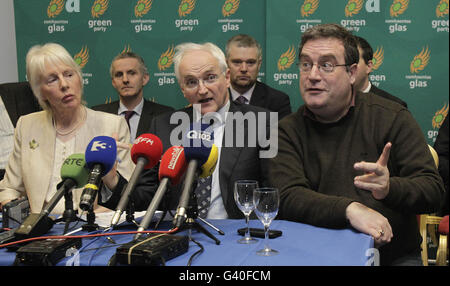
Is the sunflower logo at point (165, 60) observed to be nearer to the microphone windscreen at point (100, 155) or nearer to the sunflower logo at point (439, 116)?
the sunflower logo at point (439, 116)

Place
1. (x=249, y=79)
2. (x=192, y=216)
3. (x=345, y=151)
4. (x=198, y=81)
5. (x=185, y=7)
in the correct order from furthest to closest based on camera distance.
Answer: (x=185, y=7) → (x=249, y=79) → (x=198, y=81) → (x=345, y=151) → (x=192, y=216)

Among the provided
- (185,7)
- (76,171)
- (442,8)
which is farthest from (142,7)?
(76,171)

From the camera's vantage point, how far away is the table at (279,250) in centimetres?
166

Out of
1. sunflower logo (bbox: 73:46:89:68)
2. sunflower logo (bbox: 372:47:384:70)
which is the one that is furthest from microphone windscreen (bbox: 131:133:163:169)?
sunflower logo (bbox: 73:46:89:68)

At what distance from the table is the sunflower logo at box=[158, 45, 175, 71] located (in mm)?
3279

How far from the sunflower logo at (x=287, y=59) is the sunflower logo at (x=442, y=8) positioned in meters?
1.39

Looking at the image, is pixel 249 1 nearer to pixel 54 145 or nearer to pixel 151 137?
pixel 54 145

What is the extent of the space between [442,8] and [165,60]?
2769 mm

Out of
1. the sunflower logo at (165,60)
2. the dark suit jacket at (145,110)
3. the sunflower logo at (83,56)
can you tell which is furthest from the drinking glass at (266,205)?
the sunflower logo at (83,56)

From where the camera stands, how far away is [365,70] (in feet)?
14.3

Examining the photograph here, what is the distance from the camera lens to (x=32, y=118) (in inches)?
128

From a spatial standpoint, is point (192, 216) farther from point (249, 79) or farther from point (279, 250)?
point (249, 79)
